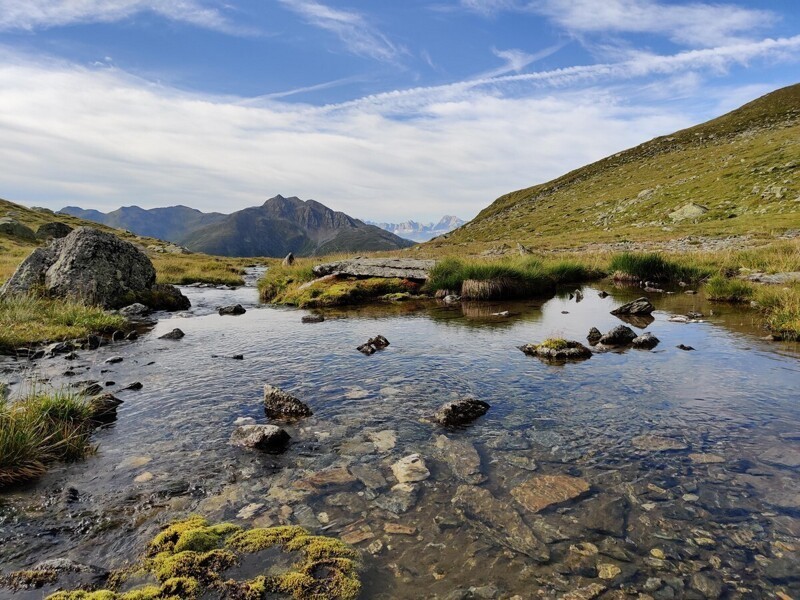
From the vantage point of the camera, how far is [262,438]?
7.00 meters

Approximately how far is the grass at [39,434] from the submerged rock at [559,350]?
409 inches

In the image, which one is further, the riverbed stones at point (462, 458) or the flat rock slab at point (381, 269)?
the flat rock slab at point (381, 269)

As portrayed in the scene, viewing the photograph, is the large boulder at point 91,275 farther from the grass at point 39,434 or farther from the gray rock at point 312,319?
the grass at point 39,434

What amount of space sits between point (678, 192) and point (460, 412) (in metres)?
92.1

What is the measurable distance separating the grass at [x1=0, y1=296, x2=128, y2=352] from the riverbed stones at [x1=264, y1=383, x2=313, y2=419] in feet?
33.8

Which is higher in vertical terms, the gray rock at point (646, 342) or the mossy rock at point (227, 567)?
the gray rock at point (646, 342)

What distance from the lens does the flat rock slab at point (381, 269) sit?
27.4 metres

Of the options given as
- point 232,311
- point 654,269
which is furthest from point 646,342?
point 654,269

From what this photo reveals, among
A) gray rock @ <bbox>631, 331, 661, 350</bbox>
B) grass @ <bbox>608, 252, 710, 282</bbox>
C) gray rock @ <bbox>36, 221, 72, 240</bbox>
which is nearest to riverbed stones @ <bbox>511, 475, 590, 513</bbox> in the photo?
gray rock @ <bbox>631, 331, 661, 350</bbox>

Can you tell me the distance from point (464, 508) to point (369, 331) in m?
11.3

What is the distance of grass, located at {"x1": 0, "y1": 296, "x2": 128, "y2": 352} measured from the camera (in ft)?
45.3

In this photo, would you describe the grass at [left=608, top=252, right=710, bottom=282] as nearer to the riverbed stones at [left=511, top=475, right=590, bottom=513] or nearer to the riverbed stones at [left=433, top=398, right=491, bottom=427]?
the riverbed stones at [left=433, top=398, right=491, bottom=427]

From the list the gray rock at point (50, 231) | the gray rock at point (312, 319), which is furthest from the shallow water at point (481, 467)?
the gray rock at point (50, 231)

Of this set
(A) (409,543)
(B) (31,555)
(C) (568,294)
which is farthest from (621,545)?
(C) (568,294)
